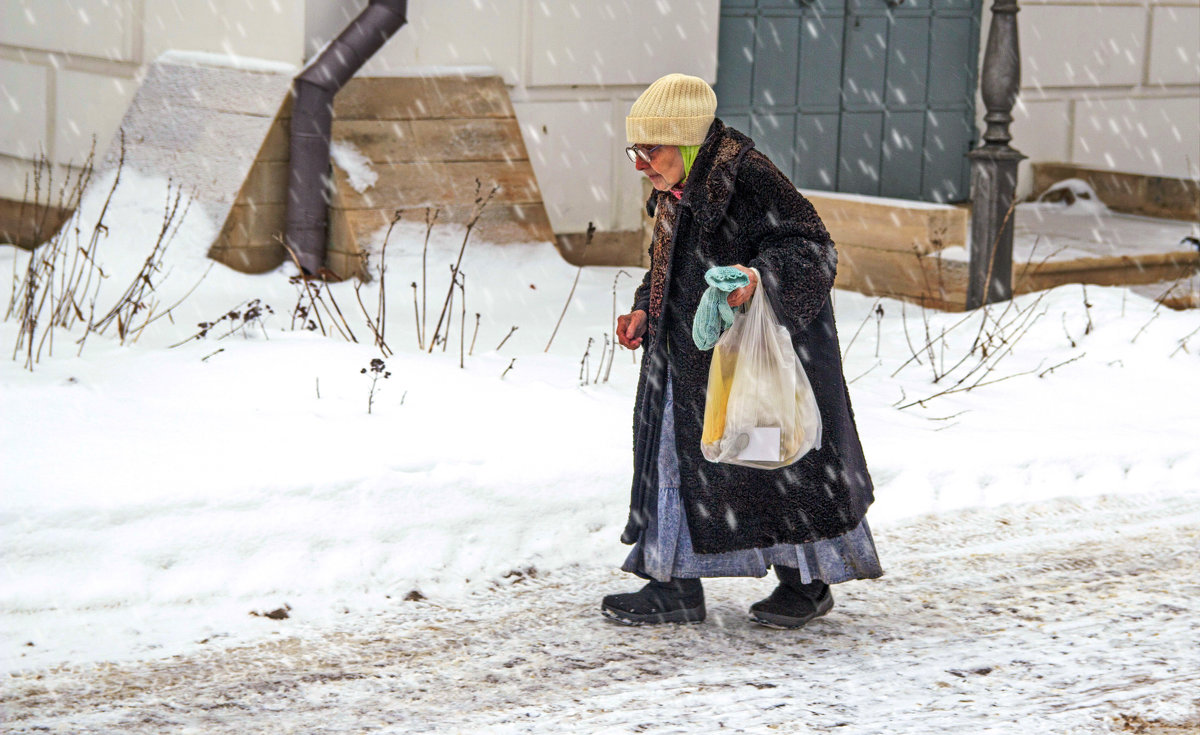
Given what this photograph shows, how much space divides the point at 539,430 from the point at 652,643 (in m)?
1.60

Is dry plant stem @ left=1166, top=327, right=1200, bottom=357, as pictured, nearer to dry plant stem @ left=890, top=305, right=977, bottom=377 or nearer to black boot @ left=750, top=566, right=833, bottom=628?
dry plant stem @ left=890, top=305, right=977, bottom=377

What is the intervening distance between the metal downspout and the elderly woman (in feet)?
15.2

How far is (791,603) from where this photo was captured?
4.45m

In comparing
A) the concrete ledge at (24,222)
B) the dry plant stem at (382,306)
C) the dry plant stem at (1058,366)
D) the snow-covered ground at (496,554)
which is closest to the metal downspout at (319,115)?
the dry plant stem at (382,306)

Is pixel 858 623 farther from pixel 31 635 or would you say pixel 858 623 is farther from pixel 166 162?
pixel 166 162

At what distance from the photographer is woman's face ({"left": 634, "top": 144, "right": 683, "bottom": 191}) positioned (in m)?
4.21

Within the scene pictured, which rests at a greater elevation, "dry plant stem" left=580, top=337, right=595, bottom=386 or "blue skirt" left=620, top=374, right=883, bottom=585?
"dry plant stem" left=580, top=337, right=595, bottom=386

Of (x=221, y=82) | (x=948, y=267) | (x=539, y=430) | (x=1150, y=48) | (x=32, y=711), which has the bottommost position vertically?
(x=32, y=711)

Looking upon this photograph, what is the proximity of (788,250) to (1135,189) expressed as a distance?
8.71m

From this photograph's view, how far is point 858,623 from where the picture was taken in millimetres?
4555

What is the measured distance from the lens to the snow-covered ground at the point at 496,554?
154 inches

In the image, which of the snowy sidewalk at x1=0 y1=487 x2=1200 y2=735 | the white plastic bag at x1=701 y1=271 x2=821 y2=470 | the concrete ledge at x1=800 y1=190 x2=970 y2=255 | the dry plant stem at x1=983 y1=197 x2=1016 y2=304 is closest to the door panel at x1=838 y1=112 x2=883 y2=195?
the concrete ledge at x1=800 y1=190 x2=970 y2=255

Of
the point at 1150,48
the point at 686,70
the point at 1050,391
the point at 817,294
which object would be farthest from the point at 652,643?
the point at 1150,48

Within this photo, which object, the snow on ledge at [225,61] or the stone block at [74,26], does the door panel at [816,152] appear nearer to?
the snow on ledge at [225,61]
